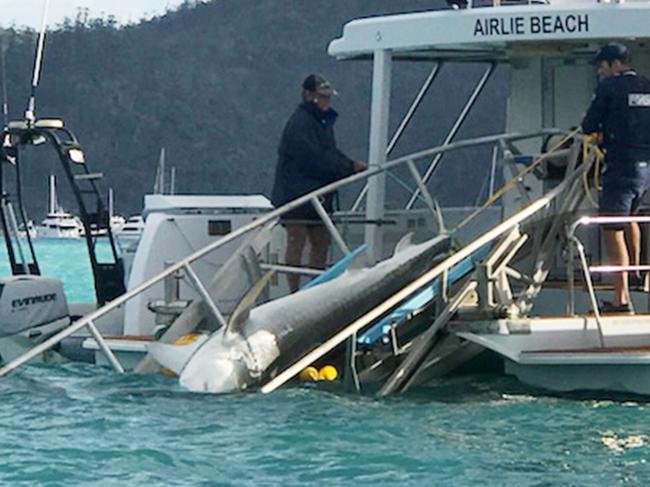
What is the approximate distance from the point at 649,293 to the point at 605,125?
130 cm

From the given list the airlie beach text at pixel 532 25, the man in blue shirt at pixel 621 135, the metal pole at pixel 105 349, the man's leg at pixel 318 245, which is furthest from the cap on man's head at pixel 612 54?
the metal pole at pixel 105 349

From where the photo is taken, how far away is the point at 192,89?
111 meters

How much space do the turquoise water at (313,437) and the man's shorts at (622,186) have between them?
148 centimetres

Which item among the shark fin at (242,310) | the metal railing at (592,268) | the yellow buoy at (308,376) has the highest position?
the metal railing at (592,268)

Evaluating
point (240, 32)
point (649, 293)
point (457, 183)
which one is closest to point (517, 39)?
point (649, 293)

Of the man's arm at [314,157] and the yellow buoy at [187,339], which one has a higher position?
the man's arm at [314,157]

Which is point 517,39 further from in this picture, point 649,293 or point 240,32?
point 240,32

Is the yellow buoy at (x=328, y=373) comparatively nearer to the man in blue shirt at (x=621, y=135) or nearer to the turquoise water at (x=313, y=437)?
the turquoise water at (x=313, y=437)

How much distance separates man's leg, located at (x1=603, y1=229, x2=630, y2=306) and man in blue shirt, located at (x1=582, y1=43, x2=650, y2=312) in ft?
0.04

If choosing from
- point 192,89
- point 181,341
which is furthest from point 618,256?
point 192,89

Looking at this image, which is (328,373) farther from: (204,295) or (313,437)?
(313,437)

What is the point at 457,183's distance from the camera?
142 ft

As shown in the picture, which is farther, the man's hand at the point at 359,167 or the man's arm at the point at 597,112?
the man's hand at the point at 359,167

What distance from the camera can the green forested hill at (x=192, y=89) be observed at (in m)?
97.6
